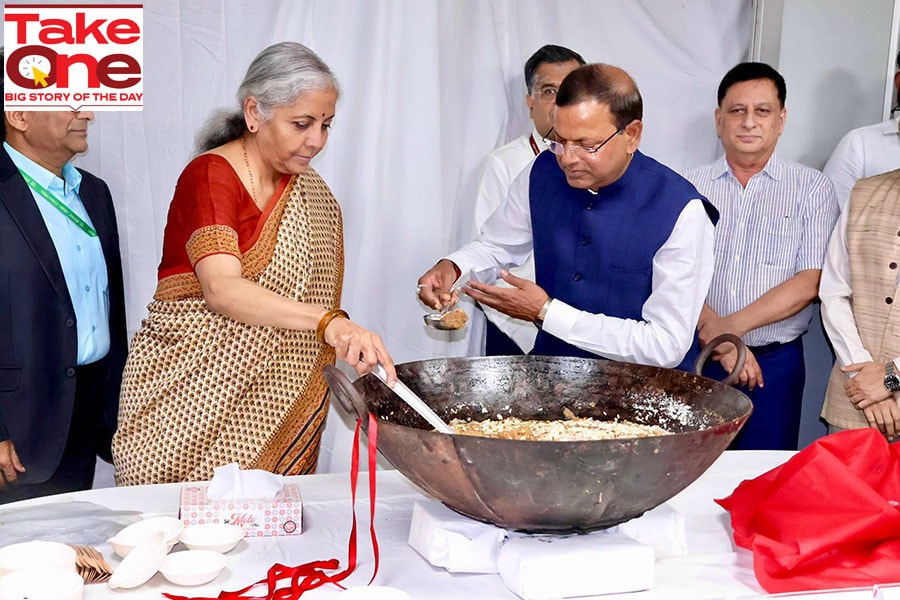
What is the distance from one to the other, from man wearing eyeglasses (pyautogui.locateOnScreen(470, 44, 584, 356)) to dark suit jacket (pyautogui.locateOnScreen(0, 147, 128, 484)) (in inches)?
54.4

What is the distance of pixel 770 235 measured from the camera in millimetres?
3336

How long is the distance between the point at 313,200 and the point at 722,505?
4.58 feet

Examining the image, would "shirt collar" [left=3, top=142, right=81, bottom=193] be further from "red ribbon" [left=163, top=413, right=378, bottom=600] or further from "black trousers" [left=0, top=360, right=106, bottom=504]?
"red ribbon" [left=163, top=413, right=378, bottom=600]

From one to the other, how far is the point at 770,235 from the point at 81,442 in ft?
7.80

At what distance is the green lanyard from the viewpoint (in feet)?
9.14

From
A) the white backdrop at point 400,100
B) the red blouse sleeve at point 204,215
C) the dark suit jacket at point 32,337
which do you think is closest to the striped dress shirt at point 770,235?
the white backdrop at point 400,100

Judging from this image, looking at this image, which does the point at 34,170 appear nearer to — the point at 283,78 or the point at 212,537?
the point at 283,78

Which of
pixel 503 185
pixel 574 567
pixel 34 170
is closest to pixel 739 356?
pixel 574 567

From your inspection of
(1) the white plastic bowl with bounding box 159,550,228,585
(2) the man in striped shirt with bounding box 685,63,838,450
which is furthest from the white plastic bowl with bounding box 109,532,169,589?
(2) the man in striped shirt with bounding box 685,63,838,450

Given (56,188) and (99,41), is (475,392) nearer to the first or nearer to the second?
(56,188)

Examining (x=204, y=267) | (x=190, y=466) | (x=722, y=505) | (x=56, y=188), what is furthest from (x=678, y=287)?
(x=56, y=188)

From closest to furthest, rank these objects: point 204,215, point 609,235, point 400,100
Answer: point 204,215
point 609,235
point 400,100

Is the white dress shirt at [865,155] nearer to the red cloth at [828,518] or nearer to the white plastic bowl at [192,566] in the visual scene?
the red cloth at [828,518]

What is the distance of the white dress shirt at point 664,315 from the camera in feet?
8.27
